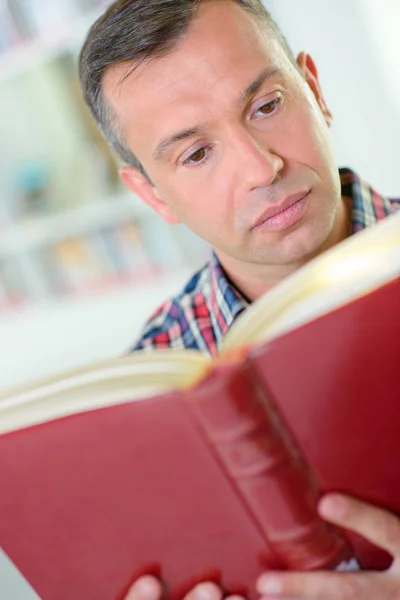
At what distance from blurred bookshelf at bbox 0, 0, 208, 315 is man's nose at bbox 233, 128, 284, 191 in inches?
53.4

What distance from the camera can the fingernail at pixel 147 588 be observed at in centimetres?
66

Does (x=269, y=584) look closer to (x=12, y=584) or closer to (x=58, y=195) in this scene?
(x=12, y=584)

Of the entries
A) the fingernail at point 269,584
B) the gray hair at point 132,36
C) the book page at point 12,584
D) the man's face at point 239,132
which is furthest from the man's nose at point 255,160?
the book page at point 12,584

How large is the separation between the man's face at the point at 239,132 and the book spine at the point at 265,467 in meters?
0.36

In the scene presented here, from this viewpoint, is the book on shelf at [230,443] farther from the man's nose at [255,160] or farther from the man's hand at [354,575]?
the man's nose at [255,160]

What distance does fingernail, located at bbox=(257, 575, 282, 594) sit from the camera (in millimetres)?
624

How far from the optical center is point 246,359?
53 centimetres

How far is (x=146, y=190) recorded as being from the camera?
41.9 inches

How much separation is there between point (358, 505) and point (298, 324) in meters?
0.19

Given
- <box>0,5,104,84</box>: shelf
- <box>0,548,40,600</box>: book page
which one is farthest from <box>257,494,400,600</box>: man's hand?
<box>0,5,104,84</box>: shelf

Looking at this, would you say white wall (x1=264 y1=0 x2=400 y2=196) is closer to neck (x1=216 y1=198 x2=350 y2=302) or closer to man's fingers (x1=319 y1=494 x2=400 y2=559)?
neck (x1=216 y1=198 x2=350 y2=302)

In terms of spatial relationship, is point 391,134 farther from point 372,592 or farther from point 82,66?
point 372,592

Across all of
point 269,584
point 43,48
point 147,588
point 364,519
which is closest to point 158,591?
point 147,588

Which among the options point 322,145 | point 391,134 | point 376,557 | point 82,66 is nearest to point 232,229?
point 322,145
